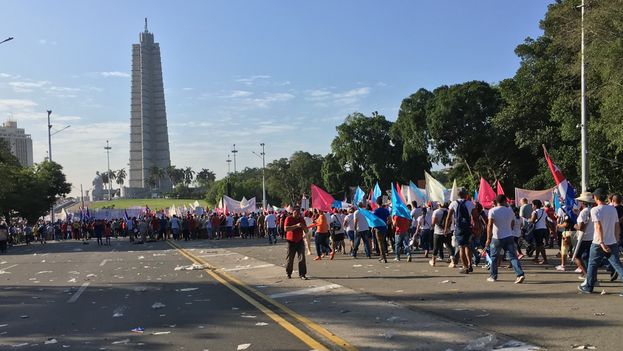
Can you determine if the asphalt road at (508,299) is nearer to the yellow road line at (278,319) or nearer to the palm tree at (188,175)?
the yellow road line at (278,319)

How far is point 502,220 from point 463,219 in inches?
70.3

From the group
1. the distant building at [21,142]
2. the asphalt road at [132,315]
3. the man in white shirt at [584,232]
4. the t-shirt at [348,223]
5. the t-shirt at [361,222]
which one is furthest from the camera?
the distant building at [21,142]

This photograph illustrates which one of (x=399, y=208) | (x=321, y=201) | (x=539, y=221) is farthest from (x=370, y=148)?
(x=539, y=221)

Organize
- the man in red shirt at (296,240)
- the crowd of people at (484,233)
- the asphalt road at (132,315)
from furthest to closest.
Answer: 1. the man in red shirt at (296,240)
2. the crowd of people at (484,233)
3. the asphalt road at (132,315)

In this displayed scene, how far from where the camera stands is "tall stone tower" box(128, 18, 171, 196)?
15950 cm

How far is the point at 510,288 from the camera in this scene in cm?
1104

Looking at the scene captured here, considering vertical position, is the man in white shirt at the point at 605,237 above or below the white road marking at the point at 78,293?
above

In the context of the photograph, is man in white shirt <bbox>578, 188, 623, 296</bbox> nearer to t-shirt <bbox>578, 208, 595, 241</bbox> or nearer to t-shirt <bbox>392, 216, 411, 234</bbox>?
t-shirt <bbox>578, 208, 595, 241</bbox>

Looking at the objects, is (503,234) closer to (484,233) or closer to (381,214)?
(484,233)

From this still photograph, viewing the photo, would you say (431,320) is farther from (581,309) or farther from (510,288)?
(510,288)

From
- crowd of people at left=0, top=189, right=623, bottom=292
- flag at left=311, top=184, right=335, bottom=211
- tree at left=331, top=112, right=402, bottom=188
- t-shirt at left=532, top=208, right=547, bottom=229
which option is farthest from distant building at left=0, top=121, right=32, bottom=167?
t-shirt at left=532, top=208, right=547, bottom=229

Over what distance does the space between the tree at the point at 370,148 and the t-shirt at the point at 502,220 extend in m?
52.2

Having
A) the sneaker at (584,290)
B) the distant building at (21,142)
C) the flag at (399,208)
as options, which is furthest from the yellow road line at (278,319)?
the distant building at (21,142)

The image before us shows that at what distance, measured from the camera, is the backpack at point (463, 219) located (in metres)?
13.4
